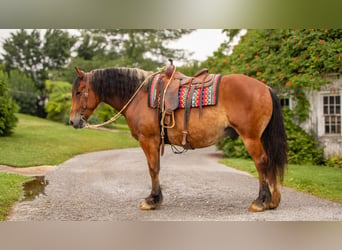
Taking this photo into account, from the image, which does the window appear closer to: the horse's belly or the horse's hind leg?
the horse's hind leg

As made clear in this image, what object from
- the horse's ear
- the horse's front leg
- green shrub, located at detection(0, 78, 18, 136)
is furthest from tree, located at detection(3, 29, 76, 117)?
the horse's front leg

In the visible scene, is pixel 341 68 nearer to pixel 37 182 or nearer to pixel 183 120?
pixel 183 120

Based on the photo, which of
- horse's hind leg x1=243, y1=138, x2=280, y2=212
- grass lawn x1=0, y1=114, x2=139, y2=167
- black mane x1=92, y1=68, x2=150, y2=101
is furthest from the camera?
grass lawn x1=0, y1=114, x2=139, y2=167

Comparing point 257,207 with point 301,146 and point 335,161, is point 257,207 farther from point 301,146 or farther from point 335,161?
point 301,146

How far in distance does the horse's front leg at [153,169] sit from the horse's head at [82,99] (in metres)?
0.69

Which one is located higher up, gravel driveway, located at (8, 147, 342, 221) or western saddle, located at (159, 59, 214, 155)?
western saddle, located at (159, 59, 214, 155)

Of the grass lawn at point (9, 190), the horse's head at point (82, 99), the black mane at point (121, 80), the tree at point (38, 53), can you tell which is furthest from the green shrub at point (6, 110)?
the black mane at point (121, 80)

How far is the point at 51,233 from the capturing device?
3764 mm

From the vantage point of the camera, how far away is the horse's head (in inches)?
160

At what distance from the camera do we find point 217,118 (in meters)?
3.75

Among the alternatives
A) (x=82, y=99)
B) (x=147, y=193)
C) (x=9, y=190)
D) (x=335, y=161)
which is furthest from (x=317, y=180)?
(x=9, y=190)

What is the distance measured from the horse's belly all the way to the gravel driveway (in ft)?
2.42

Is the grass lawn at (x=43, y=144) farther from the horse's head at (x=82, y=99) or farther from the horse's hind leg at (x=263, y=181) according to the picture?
the horse's hind leg at (x=263, y=181)
